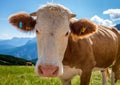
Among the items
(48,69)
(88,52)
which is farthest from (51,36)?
(88,52)

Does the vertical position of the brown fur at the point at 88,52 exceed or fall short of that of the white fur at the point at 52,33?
it falls short

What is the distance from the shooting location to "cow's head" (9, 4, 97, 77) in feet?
20.2

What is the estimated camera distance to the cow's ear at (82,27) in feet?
24.8

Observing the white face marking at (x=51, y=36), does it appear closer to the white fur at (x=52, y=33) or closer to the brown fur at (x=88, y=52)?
the white fur at (x=52, y=33)

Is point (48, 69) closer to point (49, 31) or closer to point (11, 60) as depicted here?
point (49, 31)

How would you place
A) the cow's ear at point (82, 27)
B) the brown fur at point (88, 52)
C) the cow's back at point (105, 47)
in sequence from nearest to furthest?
the cow's ear at point (82, 27), the brown fur at point (88, 52), the cow's back at point (105, 47)

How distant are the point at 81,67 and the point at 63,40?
5.03 feet

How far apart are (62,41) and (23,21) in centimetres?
140

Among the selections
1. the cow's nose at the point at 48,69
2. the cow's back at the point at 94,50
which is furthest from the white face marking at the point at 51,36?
the cow's back at the point at 94,50

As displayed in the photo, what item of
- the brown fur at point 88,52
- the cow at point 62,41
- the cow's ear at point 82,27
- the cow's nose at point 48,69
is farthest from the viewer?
the brown fur at point 88,52

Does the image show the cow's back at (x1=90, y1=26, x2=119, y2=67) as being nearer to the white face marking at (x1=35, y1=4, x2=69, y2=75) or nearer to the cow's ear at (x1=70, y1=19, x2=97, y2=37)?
the cow's ear at (x1=70, y1=19, x2=97, y2=37)

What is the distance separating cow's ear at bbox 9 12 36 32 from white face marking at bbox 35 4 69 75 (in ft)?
1.43

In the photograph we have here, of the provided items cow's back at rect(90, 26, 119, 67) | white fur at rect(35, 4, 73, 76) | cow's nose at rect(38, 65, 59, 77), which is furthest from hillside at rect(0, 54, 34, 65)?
cow's nose at rect(38, 65, 59, 77)

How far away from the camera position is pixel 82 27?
7555 mm
